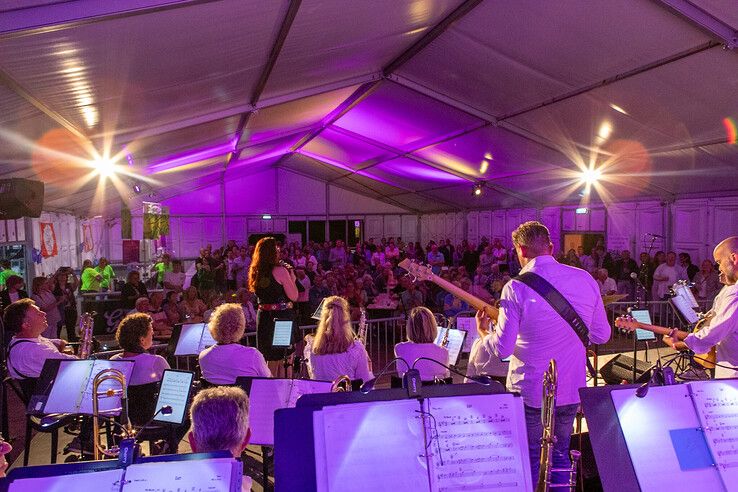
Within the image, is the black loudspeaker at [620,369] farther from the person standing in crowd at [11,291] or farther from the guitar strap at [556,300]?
the person standing in crowd at [11,291]

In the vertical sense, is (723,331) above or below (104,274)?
below

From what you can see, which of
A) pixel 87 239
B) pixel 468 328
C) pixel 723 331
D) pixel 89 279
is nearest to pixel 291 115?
pixel 89 279

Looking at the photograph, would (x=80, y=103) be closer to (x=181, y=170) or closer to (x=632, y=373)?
(x=632, y=373)

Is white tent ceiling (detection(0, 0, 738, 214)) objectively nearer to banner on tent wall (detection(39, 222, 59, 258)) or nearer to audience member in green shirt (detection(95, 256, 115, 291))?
banner on tent wall (detection(39, 222, 59, 258))

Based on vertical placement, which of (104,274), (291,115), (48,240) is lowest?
(104,274)

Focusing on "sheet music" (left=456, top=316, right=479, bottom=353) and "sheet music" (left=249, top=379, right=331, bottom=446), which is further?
"sheet music" (left=456, top=316, right=479, bottom=353)

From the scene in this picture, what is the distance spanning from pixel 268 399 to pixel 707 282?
9.05m

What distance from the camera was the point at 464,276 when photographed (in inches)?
419

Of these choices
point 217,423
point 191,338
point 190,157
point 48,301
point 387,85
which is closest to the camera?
point 217,423

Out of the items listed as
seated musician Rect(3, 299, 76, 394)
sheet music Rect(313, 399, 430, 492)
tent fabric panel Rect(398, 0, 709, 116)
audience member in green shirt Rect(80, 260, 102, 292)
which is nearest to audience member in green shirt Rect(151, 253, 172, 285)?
audience member in green shirt Rect(80, 260, 102, 292)

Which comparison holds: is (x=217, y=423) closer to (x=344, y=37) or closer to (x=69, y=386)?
(x=69, y=386)

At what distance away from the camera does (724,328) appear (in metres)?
3.60

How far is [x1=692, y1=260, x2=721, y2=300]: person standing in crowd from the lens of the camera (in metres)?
9.99

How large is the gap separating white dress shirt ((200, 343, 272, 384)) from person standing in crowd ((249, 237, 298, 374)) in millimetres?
1494
